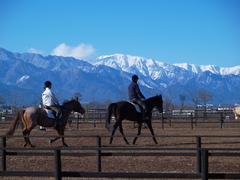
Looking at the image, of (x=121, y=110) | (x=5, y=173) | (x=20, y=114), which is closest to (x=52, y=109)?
(x=20, y=114)

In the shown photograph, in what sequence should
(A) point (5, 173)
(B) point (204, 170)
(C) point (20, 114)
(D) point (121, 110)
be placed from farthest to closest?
(D) point (121, 110)
(C) point (20, 114)
(A) point (5, 173)
(B) point (204, 170)

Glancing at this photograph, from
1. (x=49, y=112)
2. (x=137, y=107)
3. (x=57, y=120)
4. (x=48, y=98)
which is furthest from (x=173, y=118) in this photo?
A: (x=48, y=98)

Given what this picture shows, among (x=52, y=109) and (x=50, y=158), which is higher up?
(x=52, y=109)

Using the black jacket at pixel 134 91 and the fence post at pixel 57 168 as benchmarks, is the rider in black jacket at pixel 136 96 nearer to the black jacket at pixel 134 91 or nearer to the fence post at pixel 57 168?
the black jacket at pixel 134 91

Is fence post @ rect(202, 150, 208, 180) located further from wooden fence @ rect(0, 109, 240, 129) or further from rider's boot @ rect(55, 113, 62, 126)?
wooden fence @ rect(0, 109, 240, 129)

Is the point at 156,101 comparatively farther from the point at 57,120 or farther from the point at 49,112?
the point at 49,112

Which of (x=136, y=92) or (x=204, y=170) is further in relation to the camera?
(x=136, y=92)

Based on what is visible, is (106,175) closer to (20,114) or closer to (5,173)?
(5,173)

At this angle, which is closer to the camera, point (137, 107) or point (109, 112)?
point (109, 112)

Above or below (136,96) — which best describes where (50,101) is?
below

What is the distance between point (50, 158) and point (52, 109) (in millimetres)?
3396

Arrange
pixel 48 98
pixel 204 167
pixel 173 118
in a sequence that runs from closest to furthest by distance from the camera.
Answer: pixel 204 167
pixel 48 98
pixel 173 118

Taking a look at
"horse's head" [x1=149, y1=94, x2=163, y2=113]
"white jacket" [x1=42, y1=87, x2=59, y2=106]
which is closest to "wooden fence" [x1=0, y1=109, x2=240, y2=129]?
"horse's head" [x1=149, y1=94, x2=163, y2=113]

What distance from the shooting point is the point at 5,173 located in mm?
7562
